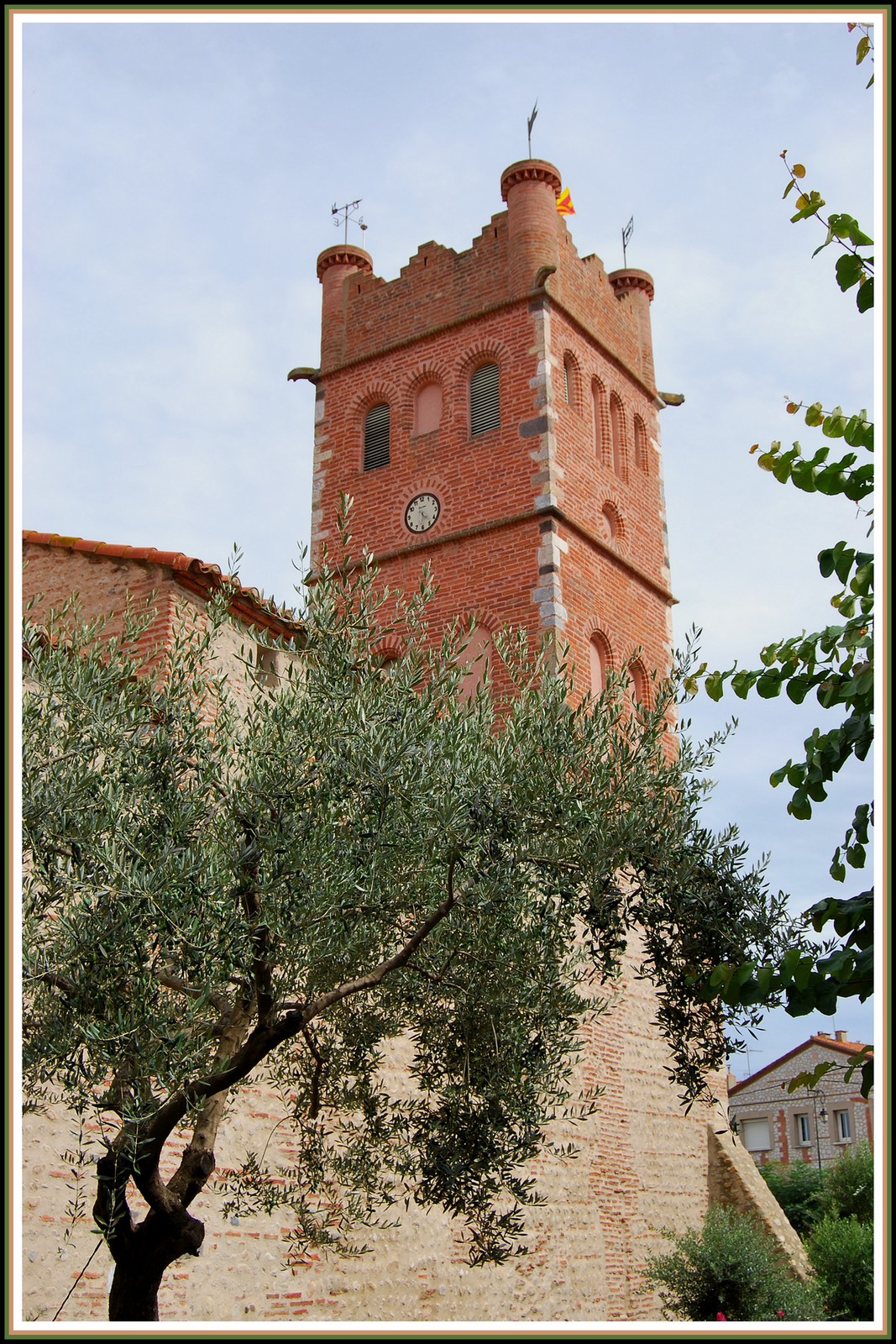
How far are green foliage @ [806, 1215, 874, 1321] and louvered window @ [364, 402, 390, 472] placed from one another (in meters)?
13.3

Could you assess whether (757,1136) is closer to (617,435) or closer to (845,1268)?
(845,1268)

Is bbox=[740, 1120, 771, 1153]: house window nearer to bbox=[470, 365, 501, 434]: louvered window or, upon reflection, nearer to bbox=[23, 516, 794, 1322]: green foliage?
bbox=[470, 365, 501, 434]: louvered window

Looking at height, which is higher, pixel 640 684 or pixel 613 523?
pixel 613 523

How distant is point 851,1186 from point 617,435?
576 inches

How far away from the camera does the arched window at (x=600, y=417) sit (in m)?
19.6

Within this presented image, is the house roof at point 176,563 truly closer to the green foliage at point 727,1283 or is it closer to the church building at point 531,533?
the church building at point 531,533

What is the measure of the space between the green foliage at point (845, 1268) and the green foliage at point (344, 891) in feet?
34.7

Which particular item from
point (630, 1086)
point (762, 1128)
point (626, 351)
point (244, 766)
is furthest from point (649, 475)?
point (762, 1128)

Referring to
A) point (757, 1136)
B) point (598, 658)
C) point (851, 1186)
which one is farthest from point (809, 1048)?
point (598, 658)

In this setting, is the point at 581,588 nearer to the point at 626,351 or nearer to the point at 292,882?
the point at 626,351

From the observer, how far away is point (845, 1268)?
54.4ft

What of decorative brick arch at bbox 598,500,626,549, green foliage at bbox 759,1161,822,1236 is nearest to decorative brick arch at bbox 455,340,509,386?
decorative brick arch at bbox 598,500,626,549

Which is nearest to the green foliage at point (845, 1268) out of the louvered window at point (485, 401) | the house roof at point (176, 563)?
the house roof at point (176, 563)

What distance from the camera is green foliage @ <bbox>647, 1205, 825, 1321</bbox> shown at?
14070mm
